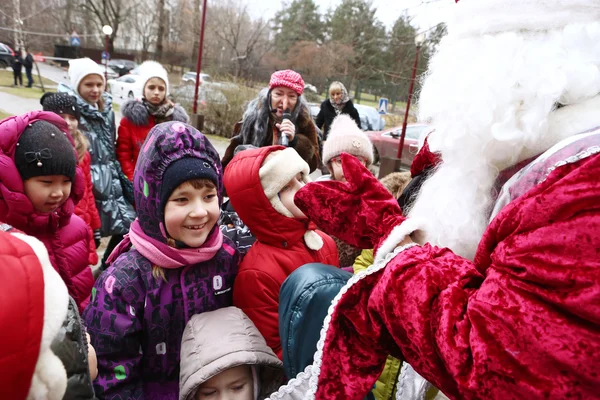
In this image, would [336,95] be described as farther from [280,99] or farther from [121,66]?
[121,66]

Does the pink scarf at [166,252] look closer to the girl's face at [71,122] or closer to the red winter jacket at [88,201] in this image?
the red winter jacket at [88,201]

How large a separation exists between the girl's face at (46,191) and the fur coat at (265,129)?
147 centimetres

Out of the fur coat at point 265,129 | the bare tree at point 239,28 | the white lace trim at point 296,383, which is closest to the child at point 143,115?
the fur coat at point 265,129

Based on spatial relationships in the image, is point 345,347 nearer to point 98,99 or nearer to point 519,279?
point 519,279

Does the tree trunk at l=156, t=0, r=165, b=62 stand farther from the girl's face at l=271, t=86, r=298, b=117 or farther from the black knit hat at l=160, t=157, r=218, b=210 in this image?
the black knit hat at l=160, t=157, r=218, b=210

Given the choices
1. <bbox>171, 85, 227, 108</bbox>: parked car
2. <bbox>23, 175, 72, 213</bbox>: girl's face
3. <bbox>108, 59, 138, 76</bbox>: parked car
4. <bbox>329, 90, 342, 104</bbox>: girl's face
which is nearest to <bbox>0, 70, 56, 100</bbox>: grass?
<bbox>171, 85, 227, 108</bbox>: parked car

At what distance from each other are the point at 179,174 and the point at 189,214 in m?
0.16

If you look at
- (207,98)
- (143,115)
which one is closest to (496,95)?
(143,115)

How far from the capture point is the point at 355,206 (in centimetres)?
128

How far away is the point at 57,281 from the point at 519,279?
0.83m

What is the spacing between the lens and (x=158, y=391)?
164cm

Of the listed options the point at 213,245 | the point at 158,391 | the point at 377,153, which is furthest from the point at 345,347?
the point at 377,153

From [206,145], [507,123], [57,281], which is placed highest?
[507,123]

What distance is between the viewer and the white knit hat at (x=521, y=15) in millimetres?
958
